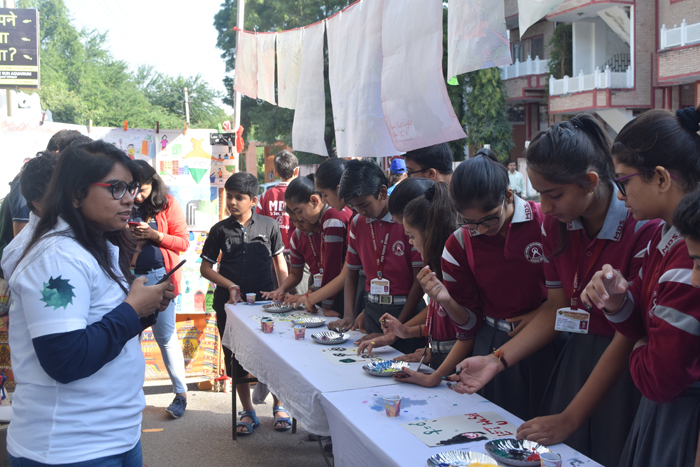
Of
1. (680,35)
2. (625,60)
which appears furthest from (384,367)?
(625,60)

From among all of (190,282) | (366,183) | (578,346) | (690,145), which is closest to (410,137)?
(366,183)

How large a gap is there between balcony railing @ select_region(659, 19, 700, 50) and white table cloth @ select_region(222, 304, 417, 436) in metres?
12.6

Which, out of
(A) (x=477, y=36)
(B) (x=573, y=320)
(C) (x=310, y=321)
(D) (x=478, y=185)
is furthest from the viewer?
(C) (x=310, y=321)

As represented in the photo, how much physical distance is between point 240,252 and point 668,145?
3.16 meters

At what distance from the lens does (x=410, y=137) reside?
3109mm

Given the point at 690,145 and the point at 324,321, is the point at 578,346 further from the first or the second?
the point at 324,321

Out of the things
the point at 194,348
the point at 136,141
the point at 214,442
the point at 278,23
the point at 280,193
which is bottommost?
the point at 214,442

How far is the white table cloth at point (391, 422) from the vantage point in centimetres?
153

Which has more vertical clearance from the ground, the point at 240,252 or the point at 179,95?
the point at 179,95

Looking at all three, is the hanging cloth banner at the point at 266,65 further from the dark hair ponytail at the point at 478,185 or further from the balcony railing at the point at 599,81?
the balcony railing at the point at 599,81

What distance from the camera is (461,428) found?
66.5 inches

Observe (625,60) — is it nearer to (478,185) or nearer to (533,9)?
(533,9)

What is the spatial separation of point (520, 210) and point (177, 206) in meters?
2.83

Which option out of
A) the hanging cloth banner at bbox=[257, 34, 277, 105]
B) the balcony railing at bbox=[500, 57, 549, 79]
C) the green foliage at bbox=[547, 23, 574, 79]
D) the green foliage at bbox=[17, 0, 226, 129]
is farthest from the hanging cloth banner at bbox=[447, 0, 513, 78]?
the green foliage at bbox=[17, 0, 226, 129]
